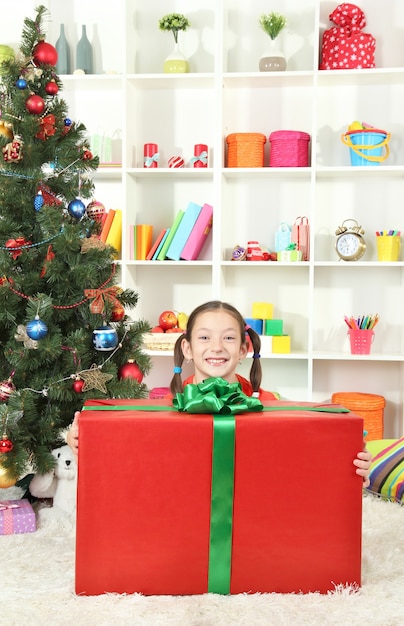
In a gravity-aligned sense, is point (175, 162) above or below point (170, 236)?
above

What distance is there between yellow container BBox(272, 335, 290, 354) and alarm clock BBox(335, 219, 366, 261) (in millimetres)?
457

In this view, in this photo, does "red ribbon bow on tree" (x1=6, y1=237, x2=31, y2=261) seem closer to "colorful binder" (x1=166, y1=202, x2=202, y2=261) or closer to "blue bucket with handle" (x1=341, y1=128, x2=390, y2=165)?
"colorful binder" (x1=166, y1=202, x2=202, y2=261)

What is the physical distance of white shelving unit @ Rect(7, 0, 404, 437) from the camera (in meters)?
3.50

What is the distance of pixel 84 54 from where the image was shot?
3.55 metres

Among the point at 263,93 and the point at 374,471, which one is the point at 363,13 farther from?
the point at 374,471

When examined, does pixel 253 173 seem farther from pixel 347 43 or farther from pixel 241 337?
pixel 241 337

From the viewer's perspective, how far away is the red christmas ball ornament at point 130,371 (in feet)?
7.02

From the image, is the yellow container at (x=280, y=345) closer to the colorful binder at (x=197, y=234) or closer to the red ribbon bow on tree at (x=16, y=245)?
the colorful binder at (x=197, y=234)

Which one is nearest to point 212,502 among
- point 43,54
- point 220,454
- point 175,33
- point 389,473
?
point 220,454

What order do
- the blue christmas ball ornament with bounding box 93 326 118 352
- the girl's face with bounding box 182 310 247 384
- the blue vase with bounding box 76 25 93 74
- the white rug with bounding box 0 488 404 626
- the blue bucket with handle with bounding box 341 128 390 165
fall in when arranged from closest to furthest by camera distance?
1. the white rug with bounding box 0 488 404 626
2. the girl's face with bounding box 182 310 247 384
3. the blue christmas ball ornament with bounding box 93 326 118 352
4. the blue bucket with handle with bounding box 341 128 390 165
5. the blue vase with bounding box 76 25 93 74

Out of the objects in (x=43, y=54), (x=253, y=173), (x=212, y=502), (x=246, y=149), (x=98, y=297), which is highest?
(x=43, y=54)

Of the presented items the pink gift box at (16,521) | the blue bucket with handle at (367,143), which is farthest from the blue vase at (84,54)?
the pink gift box at (16,521)

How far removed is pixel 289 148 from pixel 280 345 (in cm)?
88

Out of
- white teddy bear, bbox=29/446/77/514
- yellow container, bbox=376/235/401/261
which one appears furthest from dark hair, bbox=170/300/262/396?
yellow container, bbox=376/235/401/261
